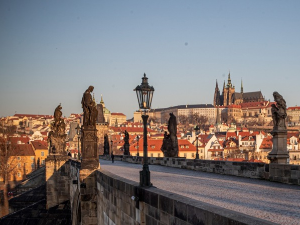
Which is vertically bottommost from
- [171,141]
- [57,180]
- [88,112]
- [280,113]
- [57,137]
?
[57,180]

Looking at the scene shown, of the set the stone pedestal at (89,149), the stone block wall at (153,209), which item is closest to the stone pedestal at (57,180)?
the stone pedestal at (89,149)

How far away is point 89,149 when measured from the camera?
14367mm

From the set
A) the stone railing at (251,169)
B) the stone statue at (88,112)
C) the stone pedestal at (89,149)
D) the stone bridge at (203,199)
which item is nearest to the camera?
the stone bridge at (203,199)

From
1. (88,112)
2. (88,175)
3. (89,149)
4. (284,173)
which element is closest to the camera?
(284,173)

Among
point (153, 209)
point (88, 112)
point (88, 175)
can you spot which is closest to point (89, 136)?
point (88, 112)

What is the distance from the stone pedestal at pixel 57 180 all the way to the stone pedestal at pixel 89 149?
13.2 metres

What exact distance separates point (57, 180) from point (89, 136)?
15.0 meters

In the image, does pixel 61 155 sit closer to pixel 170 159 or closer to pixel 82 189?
pixel 170 159

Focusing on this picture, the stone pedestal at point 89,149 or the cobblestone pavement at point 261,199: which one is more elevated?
the stone pedestal at point 89,149

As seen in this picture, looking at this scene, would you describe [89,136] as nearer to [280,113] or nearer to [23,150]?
[280,113]

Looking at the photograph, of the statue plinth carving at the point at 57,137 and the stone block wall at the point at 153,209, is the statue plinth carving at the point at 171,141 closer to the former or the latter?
the statue plinth carving at the point at 57,137

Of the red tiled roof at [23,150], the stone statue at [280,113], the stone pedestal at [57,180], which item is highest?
the stone statue at [280,113]

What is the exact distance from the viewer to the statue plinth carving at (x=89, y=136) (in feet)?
45.2

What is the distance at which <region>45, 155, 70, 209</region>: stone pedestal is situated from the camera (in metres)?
27.7
